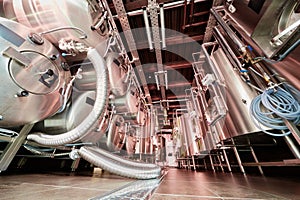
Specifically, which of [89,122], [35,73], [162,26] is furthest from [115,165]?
[162,26]

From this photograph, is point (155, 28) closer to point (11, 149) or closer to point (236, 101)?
point (236, 101)

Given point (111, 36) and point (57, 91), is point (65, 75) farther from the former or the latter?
point (111, 36)

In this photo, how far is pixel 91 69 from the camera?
5.40ft

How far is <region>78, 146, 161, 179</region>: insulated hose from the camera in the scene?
48.0 inches

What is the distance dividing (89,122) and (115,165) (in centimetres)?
45

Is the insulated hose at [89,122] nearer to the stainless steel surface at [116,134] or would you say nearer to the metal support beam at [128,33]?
the stainless steel surface at [116,134]

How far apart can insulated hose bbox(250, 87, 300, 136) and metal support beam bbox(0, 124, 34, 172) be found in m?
1.91

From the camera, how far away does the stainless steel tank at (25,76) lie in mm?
833

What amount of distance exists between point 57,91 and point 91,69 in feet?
1.94

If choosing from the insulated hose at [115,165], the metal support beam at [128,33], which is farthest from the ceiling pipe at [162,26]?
the insulated hose at [115,165]

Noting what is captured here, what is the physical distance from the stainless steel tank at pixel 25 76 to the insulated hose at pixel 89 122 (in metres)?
0.22

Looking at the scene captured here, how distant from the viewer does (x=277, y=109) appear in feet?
3.34

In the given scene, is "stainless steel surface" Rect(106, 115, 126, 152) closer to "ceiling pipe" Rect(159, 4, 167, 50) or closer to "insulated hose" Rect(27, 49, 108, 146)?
"insulated hose" Rect(27, 49, 108, 146)

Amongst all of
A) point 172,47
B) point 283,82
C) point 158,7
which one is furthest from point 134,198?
point 172,47
